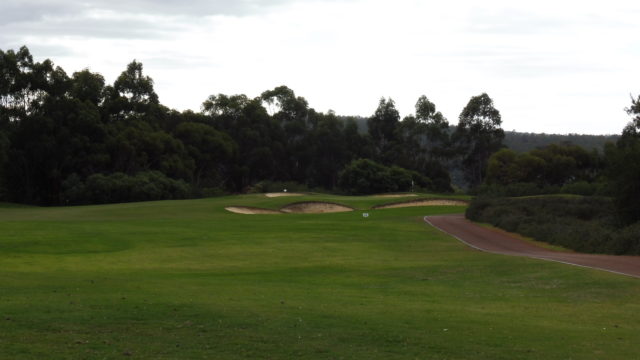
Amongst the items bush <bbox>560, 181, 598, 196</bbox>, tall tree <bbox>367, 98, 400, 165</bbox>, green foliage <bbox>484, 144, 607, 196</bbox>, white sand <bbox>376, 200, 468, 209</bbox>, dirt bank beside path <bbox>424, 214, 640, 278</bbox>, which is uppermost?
tall tree <bbox>367, 98, 400, 165</bbox>

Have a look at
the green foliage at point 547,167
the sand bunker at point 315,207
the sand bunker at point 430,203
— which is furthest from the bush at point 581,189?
the sand bunker at point 315,207

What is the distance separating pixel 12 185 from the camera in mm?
87688

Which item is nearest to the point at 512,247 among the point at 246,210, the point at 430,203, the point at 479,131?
the point at 246,210

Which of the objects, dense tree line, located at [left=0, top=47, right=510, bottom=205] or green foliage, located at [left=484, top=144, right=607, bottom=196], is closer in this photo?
dense tree line, located at [left=0, top=47, right=510, bottom=205]

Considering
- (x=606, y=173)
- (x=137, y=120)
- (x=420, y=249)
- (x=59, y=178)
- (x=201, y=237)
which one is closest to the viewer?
(x=420, y=249)

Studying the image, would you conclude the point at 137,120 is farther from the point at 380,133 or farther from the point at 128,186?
the point at 380,133

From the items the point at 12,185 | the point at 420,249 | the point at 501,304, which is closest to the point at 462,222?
the point at 420,249

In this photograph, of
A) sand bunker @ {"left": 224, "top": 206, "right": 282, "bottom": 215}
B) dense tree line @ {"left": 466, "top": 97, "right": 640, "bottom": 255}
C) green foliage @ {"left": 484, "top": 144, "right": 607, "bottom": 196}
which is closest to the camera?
dense tree line @ {"left": 466, "top": 97, "right": 640, "bottom": 255}

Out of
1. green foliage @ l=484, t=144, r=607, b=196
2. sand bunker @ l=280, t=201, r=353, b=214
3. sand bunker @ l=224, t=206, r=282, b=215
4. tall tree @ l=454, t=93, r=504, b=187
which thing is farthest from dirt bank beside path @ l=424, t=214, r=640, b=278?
tall tree @ l=454, t=93, r=504, b=187

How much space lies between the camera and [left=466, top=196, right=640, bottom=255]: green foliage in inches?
1159

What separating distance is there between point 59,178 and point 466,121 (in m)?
63.3

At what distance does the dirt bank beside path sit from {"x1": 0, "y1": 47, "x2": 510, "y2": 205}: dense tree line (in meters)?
42.7

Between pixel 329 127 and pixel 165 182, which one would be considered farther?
pixel 329 127

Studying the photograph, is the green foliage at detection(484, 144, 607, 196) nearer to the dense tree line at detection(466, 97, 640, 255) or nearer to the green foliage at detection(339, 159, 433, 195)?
the green foliage at detection(339, 159, 433, 195)
